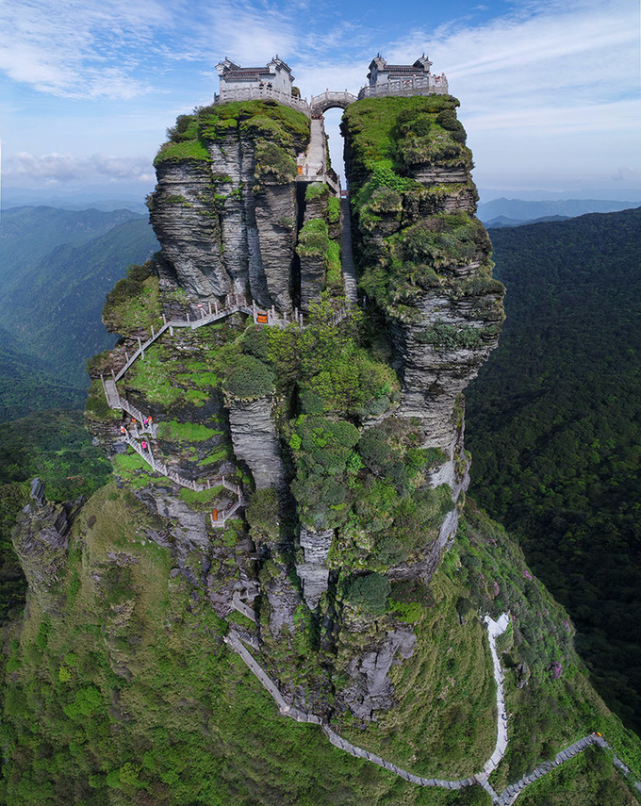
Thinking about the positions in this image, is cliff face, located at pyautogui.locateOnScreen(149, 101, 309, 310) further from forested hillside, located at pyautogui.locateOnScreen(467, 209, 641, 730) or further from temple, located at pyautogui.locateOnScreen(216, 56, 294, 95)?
forested hillside, located at pyautogui.locateOnScreen(467, 209, 641, 730)

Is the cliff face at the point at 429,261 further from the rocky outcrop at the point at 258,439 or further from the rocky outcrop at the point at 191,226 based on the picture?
the rocky outcrop at the point at 191,226

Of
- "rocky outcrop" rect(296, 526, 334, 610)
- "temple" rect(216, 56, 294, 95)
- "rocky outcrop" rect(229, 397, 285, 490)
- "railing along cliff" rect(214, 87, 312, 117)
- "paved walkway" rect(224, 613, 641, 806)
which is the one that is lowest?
"paved walkway" rect(224, 613, 641, 806)

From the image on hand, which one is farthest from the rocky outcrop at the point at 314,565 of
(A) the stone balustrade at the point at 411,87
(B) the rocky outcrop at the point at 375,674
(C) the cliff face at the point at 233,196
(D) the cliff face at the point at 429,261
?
(A) the stone balustrade at the point at 411,87

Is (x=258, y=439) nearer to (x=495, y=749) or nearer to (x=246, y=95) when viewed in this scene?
(x=246, y=95)

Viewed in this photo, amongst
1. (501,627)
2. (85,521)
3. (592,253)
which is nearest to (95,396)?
(85,521)

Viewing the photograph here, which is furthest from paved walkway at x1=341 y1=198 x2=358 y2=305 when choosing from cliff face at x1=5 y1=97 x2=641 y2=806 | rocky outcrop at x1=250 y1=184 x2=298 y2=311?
rocky outcrop at x1=250 y1=184 x2=298 y2=311

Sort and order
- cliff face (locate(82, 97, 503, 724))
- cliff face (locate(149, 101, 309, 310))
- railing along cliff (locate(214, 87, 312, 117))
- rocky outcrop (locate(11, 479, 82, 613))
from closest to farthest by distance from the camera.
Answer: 1. cliff face (locate(82, 97, 503, 724))
2. cliff face (locate(149, 101, 309, 310))
3. railing along cliff (locate(214, 87, 312, 117))
4. rocky outcrop (locate(11, 479, 82, 613))

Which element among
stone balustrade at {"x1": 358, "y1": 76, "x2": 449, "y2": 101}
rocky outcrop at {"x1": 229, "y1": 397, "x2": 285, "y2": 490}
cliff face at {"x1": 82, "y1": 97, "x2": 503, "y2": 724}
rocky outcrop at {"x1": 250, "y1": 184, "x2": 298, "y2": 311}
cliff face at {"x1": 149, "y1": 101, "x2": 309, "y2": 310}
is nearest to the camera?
cliff face at {"x1": 82, "y1": 97, "x2": 503, "y2": 724}
